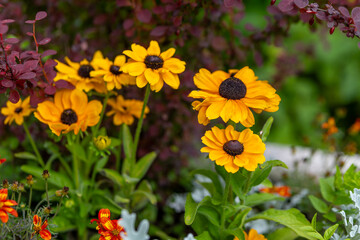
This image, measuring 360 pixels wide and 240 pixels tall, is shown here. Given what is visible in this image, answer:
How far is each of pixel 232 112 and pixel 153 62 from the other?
20cm

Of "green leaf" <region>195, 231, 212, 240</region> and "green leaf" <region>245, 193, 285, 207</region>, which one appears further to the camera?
"green leaf" <region>245, 193, 285, 207</region>

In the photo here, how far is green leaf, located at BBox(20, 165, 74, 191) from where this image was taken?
101 cm

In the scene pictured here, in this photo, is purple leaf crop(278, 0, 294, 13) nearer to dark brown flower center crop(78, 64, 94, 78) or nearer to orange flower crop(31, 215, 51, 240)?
dark brown flower center crop(78, 64, 94, 78)

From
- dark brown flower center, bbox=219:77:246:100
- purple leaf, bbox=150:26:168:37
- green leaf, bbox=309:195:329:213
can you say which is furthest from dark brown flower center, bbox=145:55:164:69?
green leaf, bbox=309:195:329:213

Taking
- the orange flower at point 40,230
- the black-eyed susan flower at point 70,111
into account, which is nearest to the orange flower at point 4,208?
the orange flower at point 40,230

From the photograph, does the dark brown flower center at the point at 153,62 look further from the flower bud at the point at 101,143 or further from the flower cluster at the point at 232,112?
the flower bud at the point at 101,143

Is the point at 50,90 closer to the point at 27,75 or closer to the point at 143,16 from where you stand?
the point at 27,75

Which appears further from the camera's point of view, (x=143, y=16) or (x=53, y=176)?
(x=143, y=16)

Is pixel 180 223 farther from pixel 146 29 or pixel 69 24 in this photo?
pixel 69 24

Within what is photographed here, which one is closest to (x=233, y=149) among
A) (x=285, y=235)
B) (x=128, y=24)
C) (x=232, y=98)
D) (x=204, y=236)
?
(x=232, y=98)

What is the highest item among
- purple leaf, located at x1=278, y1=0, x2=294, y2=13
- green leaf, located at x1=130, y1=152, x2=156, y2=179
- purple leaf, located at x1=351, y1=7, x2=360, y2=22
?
purple leaf, located at x1=351, y1=7, x2=360, y2=22

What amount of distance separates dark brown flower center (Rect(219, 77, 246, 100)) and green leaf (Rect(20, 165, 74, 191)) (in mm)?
470

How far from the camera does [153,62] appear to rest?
0.86 metres

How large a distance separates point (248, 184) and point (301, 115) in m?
1.87
